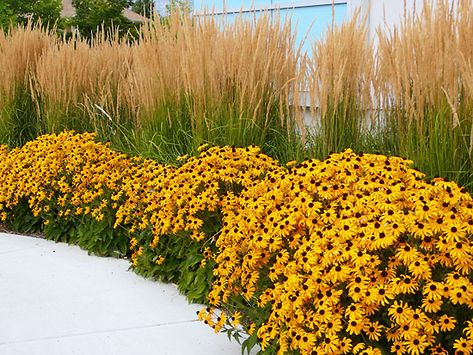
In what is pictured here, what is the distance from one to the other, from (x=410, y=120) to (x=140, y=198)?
68.0 inches

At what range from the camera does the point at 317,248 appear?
2.38 meters

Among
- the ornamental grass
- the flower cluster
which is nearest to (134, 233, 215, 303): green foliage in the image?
the ornamental grass

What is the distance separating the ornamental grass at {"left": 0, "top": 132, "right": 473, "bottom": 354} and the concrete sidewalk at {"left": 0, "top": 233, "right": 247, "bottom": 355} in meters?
0.14

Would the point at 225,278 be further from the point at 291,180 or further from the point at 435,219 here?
the point at 435,219

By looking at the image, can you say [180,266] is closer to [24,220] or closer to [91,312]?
[91,312]

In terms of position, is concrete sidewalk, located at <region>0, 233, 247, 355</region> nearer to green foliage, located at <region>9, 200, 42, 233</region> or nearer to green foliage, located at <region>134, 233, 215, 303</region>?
green foliage, located at <region>134, 233, 215, 303</region>

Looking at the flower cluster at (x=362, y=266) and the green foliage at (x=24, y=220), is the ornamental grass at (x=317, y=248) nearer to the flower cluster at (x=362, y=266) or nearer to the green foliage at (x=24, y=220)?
the flower cluster at (x=362, y=266)

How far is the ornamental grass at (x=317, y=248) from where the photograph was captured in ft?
7.09

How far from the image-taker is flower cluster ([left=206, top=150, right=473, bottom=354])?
214 centimetres

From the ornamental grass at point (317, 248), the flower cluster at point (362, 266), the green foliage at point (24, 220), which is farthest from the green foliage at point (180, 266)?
the green foliage at point (24, 220)

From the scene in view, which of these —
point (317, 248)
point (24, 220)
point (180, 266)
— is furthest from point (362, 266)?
point (24, 220)

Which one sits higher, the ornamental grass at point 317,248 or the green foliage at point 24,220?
the ornamental grass at point 317,248

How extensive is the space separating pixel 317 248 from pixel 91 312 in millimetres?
1552

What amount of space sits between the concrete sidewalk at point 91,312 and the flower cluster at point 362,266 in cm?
46
